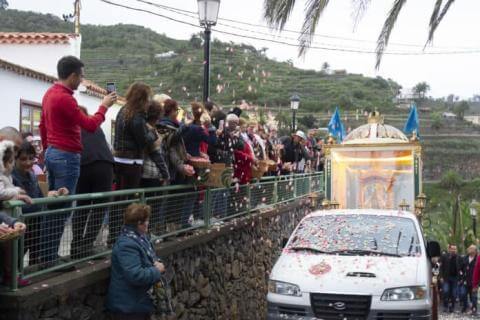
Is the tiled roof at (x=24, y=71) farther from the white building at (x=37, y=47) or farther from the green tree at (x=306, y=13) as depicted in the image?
the green tree at (x=306, y=13)

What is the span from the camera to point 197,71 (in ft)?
129

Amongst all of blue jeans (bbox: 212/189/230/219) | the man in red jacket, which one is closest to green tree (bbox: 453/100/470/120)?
blue jeans (bbox: 212/189/230/219)

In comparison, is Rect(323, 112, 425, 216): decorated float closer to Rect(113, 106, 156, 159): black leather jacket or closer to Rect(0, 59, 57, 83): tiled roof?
Rect(0, 59, 57, 83): tiled roof

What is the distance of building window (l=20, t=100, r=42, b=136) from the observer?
506 inches

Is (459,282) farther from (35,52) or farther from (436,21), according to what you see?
(35,52)

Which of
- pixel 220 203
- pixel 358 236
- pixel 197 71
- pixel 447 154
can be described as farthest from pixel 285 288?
pixel 447 154

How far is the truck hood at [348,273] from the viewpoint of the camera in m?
6.74

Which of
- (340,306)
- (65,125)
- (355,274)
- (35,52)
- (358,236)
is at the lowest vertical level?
(340,306)

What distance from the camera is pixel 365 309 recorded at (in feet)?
21.9

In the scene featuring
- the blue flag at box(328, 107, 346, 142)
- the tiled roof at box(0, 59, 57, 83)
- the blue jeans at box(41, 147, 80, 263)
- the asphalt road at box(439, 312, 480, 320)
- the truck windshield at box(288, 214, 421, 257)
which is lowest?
the asphalt road at box(439, 312, 480, 320)

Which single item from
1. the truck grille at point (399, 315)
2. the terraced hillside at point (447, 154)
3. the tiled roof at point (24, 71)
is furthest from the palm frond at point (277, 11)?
the terraced hillside at point (447, 154)

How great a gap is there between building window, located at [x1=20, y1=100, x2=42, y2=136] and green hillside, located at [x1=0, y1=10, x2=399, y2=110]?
571 inches

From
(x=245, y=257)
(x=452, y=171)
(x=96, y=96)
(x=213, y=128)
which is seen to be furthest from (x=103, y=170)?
(x=452, y=171)

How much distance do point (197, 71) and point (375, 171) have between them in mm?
26280
